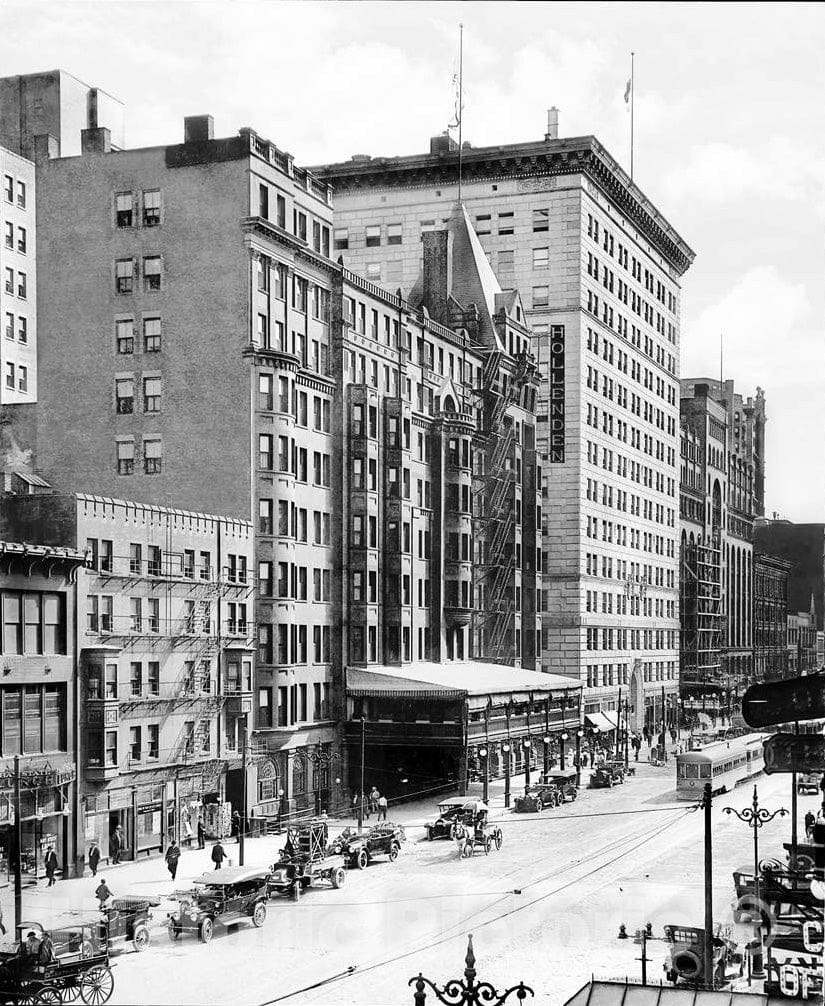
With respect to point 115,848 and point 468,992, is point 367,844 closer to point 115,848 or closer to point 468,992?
point 115,848

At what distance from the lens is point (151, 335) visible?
28.3 metres

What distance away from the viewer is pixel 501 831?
29.6 meters

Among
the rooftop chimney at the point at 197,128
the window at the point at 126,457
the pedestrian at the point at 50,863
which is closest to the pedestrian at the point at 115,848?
the pedestrian at the point at 50,863

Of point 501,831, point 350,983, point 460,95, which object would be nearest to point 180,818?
point 501,831

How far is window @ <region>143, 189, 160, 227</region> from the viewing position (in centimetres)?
2725

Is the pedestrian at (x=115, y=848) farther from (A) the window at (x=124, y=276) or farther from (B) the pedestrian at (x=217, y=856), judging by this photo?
(A) the window at (x=124, y=276)

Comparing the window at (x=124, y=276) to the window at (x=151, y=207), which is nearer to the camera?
the window at (x=124, y=276)

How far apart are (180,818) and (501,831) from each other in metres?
7.06

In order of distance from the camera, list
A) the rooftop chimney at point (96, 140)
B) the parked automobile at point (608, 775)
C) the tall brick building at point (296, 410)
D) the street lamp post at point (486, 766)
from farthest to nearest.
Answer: the street lamp post at point (486, 766)
the parked automobile at point (608, 775)
the tall brick building at point (296, 410)
the rooftop chimney at point (96, 140)

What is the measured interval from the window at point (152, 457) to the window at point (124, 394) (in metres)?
1.38

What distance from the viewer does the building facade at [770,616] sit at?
20375mm

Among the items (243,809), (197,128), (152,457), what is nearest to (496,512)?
(243,809)

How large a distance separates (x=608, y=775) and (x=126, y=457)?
18484mm

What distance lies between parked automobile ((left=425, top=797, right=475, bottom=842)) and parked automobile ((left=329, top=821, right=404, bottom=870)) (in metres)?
0.78
